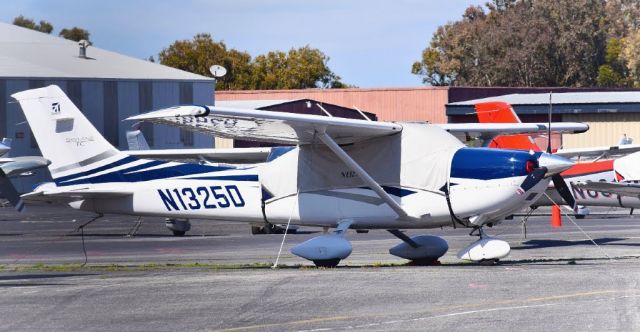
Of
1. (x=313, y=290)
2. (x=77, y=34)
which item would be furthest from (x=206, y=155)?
(x=77, y=34)

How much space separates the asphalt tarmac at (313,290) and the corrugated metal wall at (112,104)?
87.0ft

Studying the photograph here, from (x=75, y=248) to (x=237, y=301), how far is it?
1107 cm

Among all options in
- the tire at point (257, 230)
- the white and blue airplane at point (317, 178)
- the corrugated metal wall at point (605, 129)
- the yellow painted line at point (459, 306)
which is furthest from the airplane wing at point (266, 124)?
the corrugated metal wall at point (605, 129)

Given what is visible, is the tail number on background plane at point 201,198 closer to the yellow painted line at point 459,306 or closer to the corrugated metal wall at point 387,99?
the yellow painted line at point 459,306

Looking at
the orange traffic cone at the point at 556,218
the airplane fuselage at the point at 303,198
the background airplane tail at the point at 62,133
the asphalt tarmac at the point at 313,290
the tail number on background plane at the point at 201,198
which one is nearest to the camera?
the asphalt tarmac at the point at 313,290

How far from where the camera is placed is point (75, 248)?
73.5 feet

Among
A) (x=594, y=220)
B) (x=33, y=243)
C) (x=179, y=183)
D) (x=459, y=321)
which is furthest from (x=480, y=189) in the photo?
(x=594, y=220)

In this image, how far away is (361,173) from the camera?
16.4 metres

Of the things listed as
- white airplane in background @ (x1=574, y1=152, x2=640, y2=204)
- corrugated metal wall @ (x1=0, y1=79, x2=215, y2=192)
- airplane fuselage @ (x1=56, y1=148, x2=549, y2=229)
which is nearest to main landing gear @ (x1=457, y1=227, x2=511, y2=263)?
airplane fuselage @ (x1=56, y1=148, x2=549, y2=229)

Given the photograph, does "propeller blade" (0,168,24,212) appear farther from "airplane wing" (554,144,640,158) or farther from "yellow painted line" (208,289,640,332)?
"airplane wing" (554,144,640,158)

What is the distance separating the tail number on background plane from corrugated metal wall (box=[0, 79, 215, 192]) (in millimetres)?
30423

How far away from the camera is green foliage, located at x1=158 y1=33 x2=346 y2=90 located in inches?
3757

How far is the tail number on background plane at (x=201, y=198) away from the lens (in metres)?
17.6

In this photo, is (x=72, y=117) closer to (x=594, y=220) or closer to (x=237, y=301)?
(x=237, y=301)
